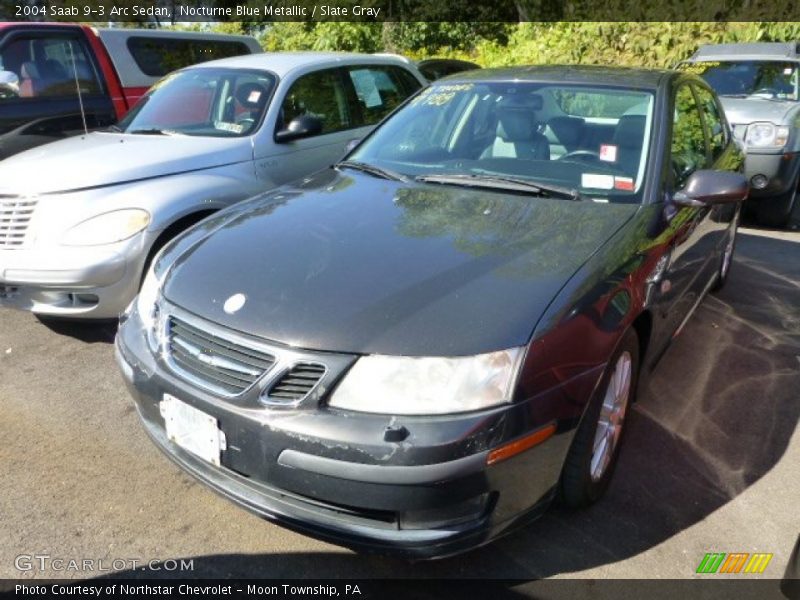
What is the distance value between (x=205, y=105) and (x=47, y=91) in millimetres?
1841

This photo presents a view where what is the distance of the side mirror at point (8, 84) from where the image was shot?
5.26 meters

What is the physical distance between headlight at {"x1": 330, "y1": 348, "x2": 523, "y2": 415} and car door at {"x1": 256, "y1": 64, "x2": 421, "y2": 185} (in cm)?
284

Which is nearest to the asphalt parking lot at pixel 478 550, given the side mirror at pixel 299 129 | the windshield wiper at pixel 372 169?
the windshield wiper at pixel 372 169

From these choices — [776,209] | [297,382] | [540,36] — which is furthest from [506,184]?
[540,36]

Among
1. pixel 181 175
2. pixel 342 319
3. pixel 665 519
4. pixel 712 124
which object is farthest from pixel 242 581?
pixel 712 124

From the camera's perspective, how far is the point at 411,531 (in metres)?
2.07

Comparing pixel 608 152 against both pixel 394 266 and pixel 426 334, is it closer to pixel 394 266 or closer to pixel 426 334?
pixel 394 266

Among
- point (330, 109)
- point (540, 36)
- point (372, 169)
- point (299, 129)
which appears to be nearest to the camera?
point (372, 169)

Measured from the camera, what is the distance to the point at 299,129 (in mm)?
4605

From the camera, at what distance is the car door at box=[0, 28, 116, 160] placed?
218 inches

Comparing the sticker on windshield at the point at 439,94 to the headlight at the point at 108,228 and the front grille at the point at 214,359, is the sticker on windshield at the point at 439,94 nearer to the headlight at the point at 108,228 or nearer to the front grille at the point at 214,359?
the headlight at the point at 108,228

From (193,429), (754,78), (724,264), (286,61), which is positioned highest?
(286,61)

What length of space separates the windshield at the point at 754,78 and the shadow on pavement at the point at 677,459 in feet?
11.9

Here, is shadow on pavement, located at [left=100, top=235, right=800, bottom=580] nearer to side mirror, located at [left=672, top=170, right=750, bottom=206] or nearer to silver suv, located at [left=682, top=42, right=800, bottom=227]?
side mirror, located at [left=672, top=170, right=750, bottom=206]
